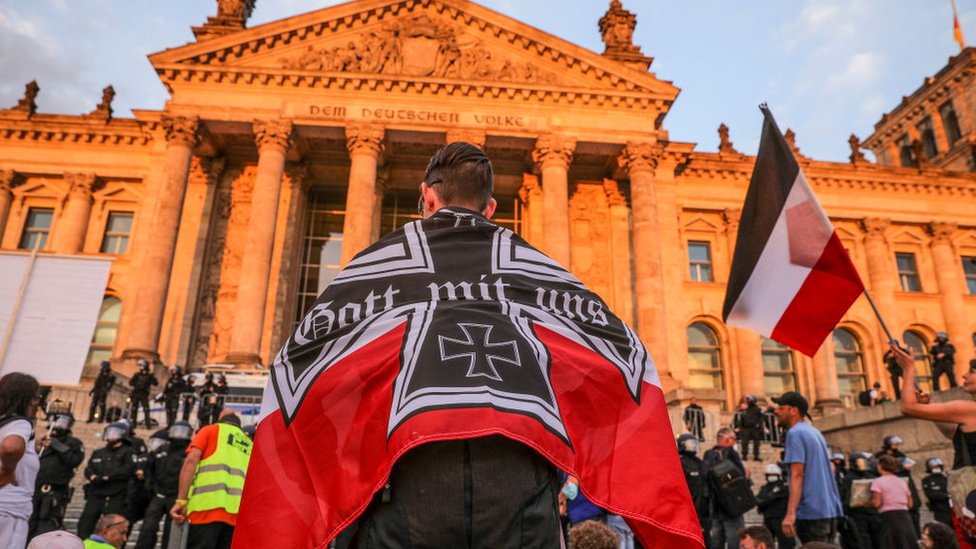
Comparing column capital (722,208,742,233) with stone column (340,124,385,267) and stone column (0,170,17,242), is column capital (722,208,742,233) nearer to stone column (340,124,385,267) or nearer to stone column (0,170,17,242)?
stone column (340,124,385,267)

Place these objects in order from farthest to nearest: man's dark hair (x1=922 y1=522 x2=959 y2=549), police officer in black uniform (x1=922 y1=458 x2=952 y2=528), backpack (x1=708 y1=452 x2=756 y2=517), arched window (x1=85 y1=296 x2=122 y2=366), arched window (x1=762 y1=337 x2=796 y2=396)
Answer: arched window (x1=762 y1=337 x2=796 y2=396) → arched window (x1=85 y1=296 x2=122 y2=366) → police officer in black uniform (x1=922 y1=458 x2=952 y2=528) → backpack (x1=708 y1=452 x2=756 y2=517) → man's dark hair (x1=922 y1=522 x2=959 y2=549)

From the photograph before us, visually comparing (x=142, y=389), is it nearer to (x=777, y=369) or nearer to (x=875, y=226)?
(x=777, y=369)

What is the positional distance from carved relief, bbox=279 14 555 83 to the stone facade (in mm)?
77

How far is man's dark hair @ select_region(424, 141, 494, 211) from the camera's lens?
7.14 feet

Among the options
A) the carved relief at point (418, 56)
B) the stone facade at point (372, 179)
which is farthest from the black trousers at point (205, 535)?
the carved relief at point (418, 56)

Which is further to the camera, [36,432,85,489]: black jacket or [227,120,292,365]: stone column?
[227,120,292,365]: stone column

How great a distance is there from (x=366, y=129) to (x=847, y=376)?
24334 mm

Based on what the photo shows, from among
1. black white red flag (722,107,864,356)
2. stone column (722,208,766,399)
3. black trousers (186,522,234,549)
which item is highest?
stone column (722,208,766,399)

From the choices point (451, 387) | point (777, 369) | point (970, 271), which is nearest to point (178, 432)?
point (451, 387)

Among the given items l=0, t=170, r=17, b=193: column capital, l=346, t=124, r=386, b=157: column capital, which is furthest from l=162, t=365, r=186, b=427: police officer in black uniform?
l=0, t=170, r=17, b=193: column capital

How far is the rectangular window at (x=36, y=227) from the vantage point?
29516mm

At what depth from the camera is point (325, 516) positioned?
5.65 ft

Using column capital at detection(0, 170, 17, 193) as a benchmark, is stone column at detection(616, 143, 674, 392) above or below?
below

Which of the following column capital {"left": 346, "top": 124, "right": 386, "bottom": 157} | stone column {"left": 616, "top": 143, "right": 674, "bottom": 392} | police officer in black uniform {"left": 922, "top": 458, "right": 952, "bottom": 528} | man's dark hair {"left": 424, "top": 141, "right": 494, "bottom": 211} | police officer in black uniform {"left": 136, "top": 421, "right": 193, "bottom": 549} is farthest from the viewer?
column capital {"left": 346, "top": 124, "right": 386, "bottom": 157}
